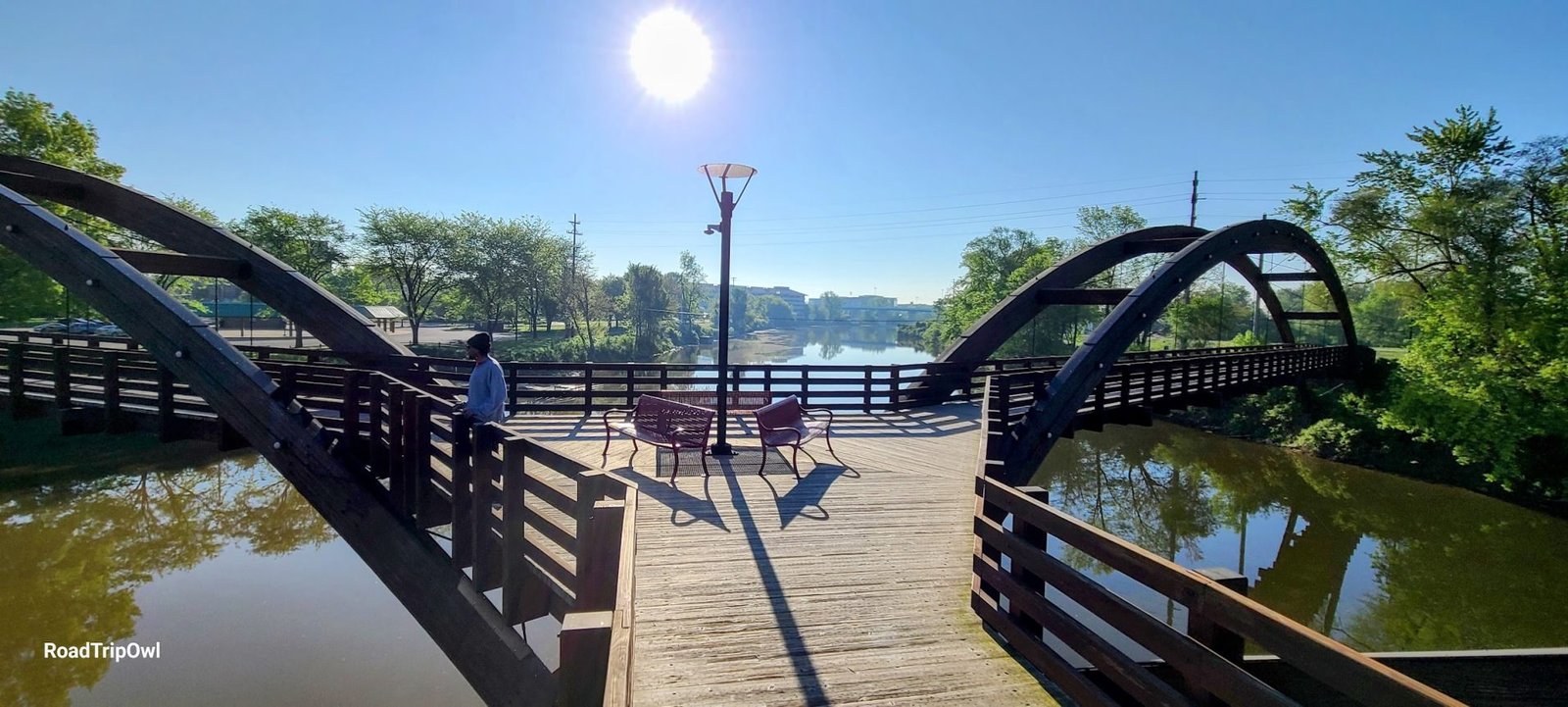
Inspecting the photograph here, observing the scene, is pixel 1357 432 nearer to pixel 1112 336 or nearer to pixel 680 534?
pixel 1112 336

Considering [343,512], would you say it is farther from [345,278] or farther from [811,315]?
[811,315]

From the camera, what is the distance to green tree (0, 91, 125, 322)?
19953mm

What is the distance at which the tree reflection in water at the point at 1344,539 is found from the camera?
1002 cm

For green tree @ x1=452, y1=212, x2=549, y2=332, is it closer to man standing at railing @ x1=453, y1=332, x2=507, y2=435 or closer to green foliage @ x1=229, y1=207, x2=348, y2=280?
green foliage @ x1=229, y1=207, x2=348, y2=280

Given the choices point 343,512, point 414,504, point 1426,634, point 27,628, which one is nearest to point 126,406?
point 27,628

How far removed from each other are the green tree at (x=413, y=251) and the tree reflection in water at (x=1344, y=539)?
33.7m

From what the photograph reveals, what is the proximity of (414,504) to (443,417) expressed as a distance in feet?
3.16

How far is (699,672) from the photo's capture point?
9.45 ft

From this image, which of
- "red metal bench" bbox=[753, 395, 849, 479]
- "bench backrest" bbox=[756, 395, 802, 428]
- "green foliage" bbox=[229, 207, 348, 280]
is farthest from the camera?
"green foliage" bbox=[229, 207, 348, 280]

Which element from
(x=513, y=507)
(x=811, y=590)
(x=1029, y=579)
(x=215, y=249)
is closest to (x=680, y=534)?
(x=513, y=507)

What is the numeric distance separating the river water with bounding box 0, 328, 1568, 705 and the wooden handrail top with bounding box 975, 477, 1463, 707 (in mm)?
7109

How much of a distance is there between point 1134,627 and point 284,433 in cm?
684

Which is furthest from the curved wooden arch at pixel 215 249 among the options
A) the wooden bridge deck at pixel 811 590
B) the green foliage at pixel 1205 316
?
the green foliage at pixel 1205 316

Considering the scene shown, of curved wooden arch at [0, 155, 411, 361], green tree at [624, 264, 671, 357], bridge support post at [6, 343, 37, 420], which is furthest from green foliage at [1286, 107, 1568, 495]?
green tree at [624, 264, 671, 357]
